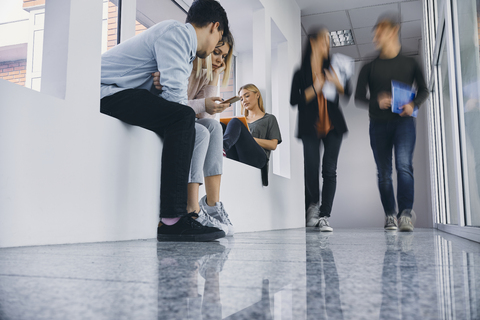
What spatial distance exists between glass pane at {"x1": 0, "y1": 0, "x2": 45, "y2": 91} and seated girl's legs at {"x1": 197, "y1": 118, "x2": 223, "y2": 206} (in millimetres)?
821

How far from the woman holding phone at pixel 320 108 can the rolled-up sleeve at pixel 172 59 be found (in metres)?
1.69

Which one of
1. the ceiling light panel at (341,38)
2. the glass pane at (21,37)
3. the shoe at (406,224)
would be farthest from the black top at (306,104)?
the ceiling light panel at (341,38)

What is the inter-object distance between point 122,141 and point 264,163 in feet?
5.41

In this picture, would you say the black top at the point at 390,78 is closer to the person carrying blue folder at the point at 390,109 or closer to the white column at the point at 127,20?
the person carrying blue folder at the point at 390,109

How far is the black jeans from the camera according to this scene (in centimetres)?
143

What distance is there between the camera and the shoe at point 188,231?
4.46 feet

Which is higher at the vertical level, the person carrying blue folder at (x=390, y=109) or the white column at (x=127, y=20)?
the white column at (x=127, y=20)

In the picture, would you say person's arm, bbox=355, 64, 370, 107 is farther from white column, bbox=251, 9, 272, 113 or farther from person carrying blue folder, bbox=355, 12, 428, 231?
white column, bbox=251, 9, 272, 113

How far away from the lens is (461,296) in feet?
A: 1.30

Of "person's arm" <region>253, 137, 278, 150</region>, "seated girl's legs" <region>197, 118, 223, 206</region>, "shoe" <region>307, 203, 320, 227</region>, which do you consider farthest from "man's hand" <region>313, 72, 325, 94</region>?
"seated girl's legs" <region>197, 118, 223, 206</region>

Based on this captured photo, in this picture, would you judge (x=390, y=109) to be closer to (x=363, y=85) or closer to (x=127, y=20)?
(x=363, y=85)

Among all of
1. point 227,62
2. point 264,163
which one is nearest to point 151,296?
point 227,62

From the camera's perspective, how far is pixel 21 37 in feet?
8.50

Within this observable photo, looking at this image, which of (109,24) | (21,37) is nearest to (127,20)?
(109,24)
